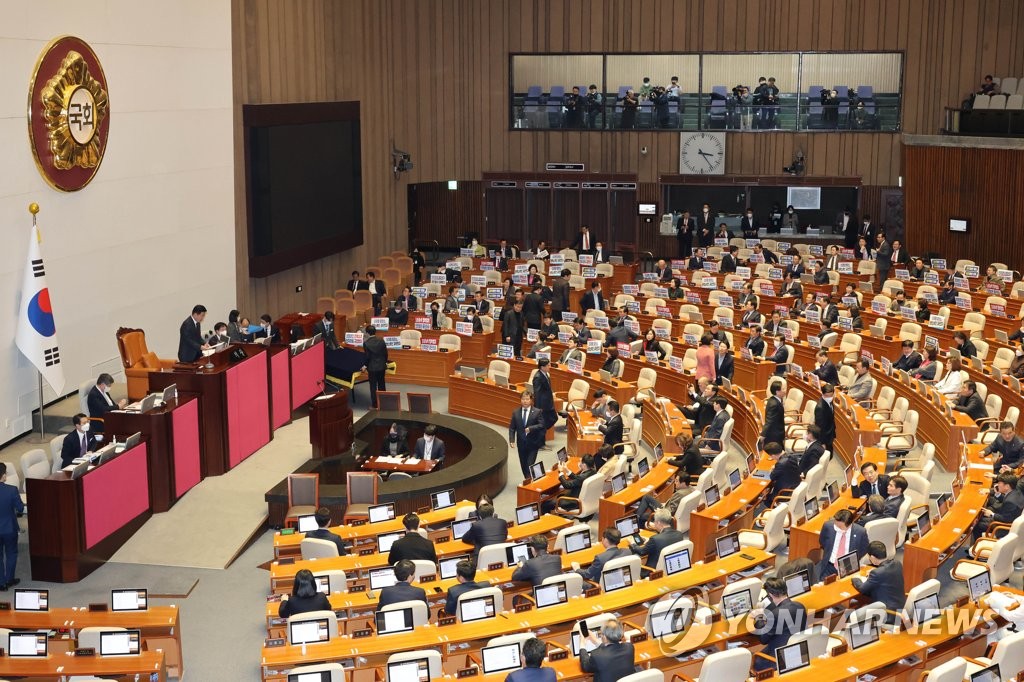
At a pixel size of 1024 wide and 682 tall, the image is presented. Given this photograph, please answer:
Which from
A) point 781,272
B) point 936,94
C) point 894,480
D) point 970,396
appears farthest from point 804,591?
point 936,94

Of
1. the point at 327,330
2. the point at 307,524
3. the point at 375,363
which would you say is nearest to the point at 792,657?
the point at 307,524

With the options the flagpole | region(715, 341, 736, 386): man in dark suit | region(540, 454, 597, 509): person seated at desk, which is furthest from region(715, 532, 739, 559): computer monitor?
the flagpole

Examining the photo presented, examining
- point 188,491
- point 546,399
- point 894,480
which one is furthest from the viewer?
point 546,399

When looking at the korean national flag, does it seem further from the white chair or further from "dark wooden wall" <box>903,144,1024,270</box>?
"dark wooden wall" <box>903,144,1024,270</box>

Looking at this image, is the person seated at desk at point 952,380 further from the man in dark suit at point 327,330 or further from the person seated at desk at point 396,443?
the man in dark suit at point 327,330

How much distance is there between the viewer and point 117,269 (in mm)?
20031

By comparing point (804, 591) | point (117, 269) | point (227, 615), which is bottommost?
point (227, 615)

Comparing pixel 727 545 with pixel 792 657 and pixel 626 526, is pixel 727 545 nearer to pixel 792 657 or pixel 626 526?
pixel 626 526

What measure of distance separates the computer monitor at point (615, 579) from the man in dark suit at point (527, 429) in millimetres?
5307

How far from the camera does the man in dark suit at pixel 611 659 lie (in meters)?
9.58

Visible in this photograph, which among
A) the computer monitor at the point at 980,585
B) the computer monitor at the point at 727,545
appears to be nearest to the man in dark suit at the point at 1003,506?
the computer monitor at the point at 980,585

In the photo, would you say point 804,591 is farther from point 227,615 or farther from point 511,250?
point 511,250

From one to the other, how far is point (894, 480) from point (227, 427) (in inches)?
351

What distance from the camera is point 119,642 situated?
10.7 metres
